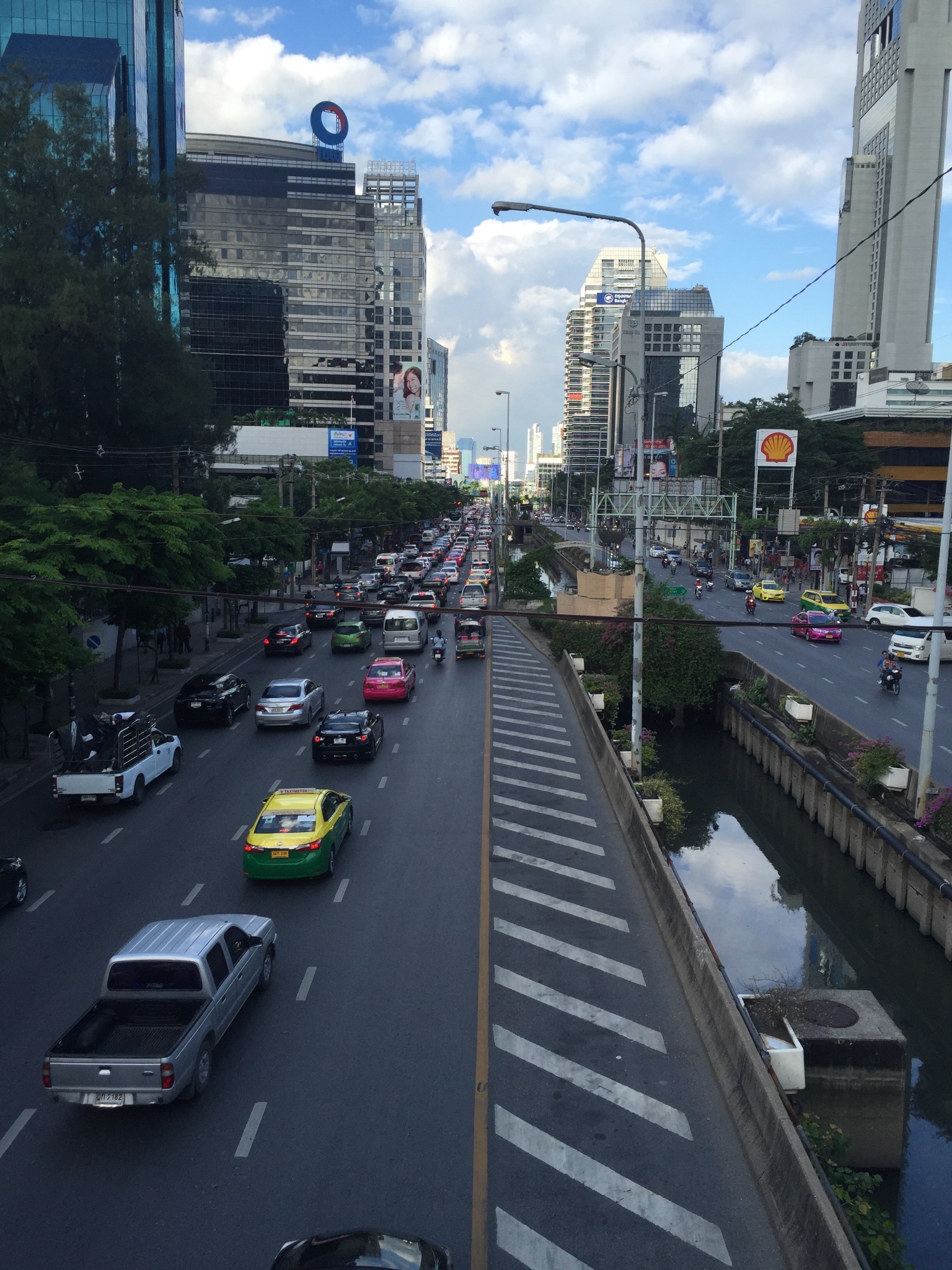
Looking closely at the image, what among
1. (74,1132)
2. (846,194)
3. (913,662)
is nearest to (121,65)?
(913,662)

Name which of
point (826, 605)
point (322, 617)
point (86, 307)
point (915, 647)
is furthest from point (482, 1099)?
point (826, 605)

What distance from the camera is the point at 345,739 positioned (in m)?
25.9

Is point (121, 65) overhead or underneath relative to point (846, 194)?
underneath

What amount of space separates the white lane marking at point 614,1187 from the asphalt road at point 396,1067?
26mm

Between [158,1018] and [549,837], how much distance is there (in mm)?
10758

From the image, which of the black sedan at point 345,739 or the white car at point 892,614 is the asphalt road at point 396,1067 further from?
the white car at point 892,614

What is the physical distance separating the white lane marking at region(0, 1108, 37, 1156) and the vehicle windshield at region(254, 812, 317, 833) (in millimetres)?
7165

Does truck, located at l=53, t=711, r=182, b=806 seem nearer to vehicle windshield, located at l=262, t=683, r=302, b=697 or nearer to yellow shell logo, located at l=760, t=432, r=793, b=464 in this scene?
vehicle windshield, located at l=262, t=683, r=302, b=697

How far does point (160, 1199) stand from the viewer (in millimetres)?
9234

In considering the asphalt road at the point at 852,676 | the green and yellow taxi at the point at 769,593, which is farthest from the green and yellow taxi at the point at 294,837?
the green and yellow taxi at the point at 769,593

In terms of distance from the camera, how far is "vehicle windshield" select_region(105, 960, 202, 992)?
11.3 m

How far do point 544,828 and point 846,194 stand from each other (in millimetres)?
191994

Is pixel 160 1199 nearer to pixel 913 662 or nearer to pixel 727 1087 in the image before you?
pixel 727 1087

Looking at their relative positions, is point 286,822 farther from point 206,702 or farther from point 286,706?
point 206,702
